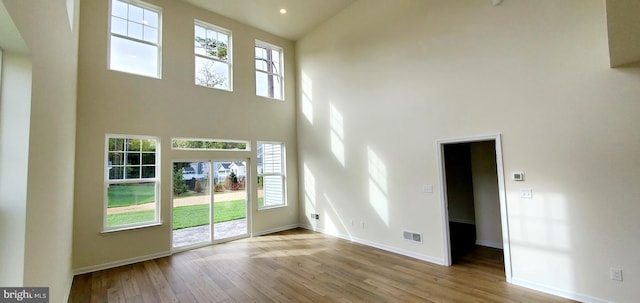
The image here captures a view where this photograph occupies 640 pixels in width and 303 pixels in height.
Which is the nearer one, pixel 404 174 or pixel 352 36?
pixel 404 174

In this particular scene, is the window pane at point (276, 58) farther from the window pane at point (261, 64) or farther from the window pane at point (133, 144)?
the window pane at point (133, 144)

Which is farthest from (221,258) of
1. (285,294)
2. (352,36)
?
(352,36)

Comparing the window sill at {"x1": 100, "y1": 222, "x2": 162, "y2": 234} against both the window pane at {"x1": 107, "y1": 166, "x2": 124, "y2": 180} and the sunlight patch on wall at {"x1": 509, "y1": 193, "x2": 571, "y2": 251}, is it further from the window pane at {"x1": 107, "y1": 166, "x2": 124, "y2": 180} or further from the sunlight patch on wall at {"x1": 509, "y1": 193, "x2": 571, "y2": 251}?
the sunlight patch on wall at {"x1": 509, "y1": 193, "x2": 571, "y2": 251}

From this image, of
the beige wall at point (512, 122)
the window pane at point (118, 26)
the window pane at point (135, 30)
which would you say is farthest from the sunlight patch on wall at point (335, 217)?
the window pane at point (118, 26)

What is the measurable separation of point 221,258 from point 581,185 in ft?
17.3

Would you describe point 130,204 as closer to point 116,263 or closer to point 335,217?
point 116,263

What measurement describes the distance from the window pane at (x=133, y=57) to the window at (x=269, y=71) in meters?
2.24

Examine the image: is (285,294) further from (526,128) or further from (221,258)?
(526,128)

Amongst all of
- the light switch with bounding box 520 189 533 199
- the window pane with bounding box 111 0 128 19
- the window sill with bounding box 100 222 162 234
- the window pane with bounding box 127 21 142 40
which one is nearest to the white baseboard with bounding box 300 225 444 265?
the light switch with bounding box 520 189 533 199

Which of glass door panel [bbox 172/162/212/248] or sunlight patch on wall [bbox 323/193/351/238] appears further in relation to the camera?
sunlight patch on wall [bbox 323/193/351/238]

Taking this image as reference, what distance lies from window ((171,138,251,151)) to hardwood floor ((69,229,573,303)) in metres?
2.07

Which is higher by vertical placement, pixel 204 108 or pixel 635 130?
pixel 204 108

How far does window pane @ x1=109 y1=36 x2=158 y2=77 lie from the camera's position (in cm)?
479

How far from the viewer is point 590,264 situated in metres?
3.04
